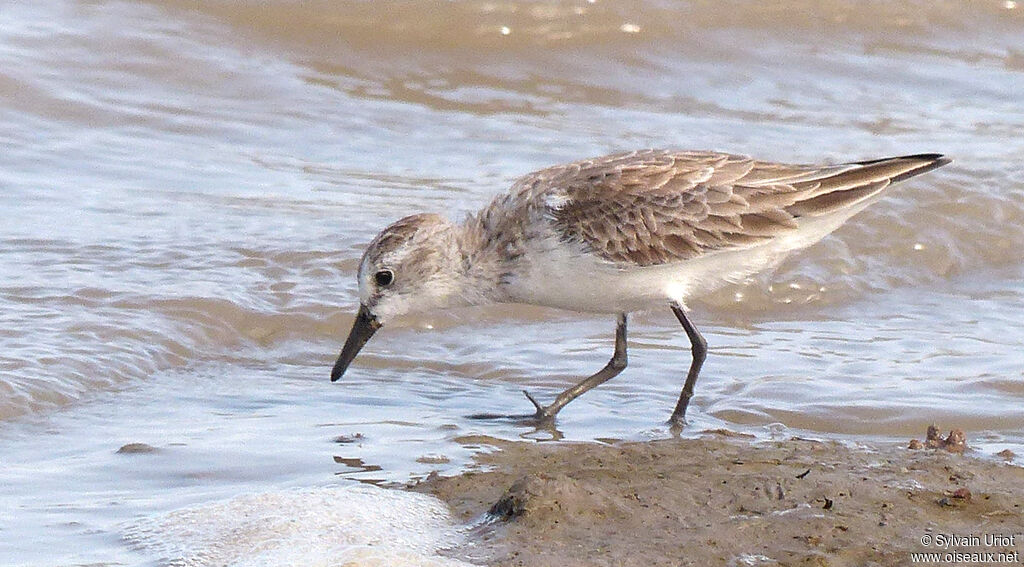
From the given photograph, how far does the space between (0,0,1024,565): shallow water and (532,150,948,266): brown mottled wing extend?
0.83 metres

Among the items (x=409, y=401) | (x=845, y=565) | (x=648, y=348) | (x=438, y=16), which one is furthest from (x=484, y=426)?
(x=438, y=16)

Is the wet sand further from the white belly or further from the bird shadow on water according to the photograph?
the white belly

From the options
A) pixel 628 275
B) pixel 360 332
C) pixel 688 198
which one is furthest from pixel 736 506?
pixel 360 332

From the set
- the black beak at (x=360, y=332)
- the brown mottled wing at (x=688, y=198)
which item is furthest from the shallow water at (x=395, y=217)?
the brown mottled wing at (x=688, y=198)

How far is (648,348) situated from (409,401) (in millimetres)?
1611

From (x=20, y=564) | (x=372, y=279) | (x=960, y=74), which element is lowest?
(x=20, y=564)

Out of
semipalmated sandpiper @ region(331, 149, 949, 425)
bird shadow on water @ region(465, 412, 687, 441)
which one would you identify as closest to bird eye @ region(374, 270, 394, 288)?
semipalmated sandpiper @ region(331, 149, 949, 425)

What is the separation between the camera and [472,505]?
18.1 feet

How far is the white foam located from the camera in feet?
16.0

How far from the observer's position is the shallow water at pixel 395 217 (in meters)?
6.71

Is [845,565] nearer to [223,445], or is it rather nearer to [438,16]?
[223,445]

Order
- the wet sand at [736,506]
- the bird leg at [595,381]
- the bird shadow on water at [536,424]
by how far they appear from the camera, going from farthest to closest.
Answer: the bird leg at [595,381]
the bird shadow on water at [536,424]
the wet sand at [736,506]

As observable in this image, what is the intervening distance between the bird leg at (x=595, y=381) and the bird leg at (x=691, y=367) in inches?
12.9

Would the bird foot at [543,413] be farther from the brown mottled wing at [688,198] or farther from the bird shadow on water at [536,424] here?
the brown mottled wing at [688,198]
